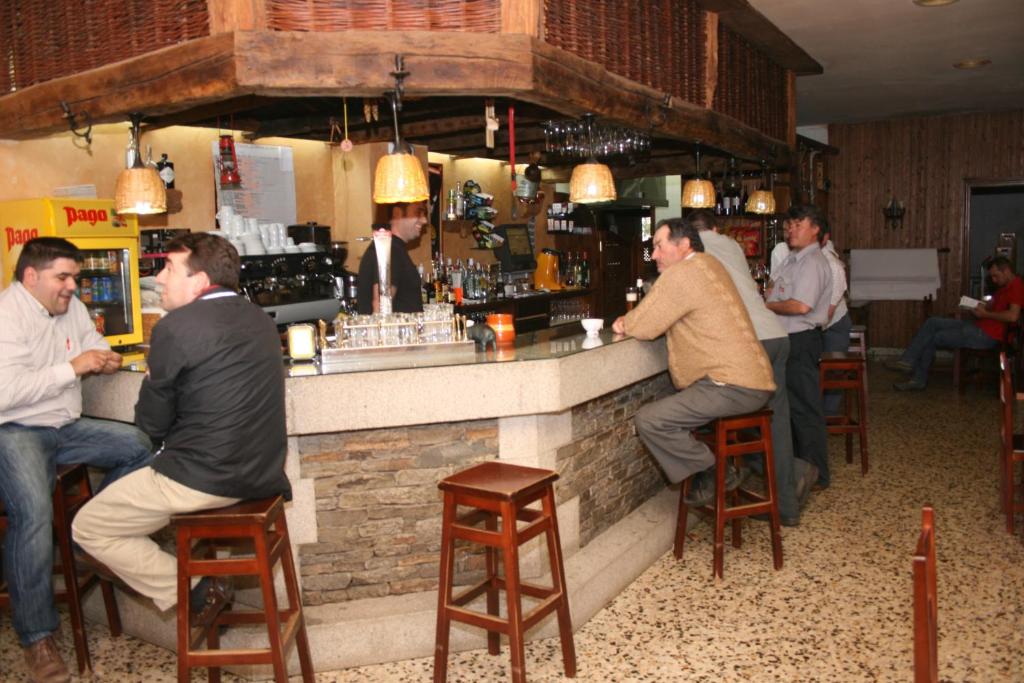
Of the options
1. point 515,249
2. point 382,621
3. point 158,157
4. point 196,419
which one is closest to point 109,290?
point 158,157

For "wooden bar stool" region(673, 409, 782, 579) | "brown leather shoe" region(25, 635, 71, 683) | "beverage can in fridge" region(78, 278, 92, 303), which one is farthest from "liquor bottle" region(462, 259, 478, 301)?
"brown leather shoe" region(25, 635, 71, 683)

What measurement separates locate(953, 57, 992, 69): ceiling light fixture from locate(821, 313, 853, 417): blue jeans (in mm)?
3070

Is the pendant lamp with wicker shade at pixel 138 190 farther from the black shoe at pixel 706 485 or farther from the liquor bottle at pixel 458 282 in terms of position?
the liquor bottle at pixel 458 282

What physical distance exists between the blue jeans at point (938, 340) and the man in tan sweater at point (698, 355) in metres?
5.97

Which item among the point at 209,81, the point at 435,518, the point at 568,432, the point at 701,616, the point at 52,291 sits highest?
the point at 209,81

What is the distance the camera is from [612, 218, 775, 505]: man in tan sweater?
4.30 metres

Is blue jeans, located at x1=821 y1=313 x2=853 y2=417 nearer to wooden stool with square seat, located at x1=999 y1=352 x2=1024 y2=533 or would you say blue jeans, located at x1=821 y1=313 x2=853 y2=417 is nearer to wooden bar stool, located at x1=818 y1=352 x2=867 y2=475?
wooden bar stool, located at x1=818 y1=352 x2=867 y2=475

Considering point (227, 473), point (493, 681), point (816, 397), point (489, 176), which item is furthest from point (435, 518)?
point (489, 176)

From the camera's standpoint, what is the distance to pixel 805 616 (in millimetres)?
3924

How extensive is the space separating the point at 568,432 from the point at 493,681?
123cm

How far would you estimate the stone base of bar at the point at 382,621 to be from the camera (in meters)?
3.58

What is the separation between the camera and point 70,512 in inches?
151

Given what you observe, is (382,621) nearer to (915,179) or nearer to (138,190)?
(138,190)

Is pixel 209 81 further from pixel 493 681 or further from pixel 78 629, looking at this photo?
pixel 493 681
